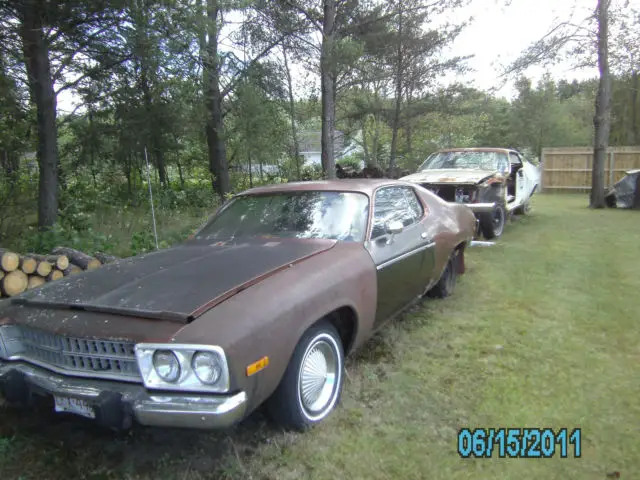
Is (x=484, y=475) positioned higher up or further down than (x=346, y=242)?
further down

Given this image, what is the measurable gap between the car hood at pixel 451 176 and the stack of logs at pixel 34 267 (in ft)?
17.4

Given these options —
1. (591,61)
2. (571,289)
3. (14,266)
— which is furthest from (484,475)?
(591,61)

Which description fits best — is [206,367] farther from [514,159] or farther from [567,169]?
[567,169]

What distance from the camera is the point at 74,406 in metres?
2.22

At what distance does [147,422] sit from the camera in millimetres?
2068

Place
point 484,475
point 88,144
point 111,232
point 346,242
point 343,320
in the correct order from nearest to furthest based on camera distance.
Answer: point 484,475 < point 343,320 < point 346,242 < point 111,232 < point 88,144

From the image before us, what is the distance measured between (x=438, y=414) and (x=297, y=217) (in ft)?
5.84

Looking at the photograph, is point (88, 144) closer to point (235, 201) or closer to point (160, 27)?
point (160, 27)

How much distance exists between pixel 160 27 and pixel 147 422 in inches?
292

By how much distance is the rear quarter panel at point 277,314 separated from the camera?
7.01 feet

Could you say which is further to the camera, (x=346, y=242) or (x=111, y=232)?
(x=111, y=232)

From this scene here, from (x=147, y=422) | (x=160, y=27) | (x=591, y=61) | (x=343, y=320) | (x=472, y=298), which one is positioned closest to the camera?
(x=147, y=422)

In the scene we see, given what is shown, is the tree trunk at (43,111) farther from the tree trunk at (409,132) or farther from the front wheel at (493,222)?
the tree trunk at (409,132)

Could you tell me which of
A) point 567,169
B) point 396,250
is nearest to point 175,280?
point 396,250
